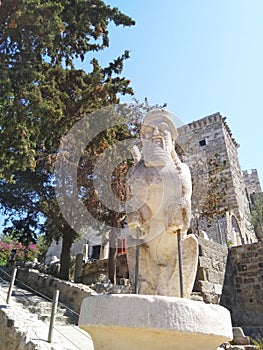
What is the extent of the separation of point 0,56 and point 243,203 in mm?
20751

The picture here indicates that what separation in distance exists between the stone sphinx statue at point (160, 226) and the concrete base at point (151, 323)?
2.57ft

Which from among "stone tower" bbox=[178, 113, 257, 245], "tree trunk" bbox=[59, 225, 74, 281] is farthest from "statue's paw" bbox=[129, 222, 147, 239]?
"stone tower" bbox=[178, 113, 257, 245]

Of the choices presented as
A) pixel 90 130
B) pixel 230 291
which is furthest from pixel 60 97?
pixel 230 291

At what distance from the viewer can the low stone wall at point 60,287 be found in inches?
319

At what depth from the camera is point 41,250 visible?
85.5 feet

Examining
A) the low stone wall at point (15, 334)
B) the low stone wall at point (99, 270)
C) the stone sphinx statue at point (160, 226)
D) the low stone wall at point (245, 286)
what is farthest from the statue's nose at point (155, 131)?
the low stone wall at point (99, 270)

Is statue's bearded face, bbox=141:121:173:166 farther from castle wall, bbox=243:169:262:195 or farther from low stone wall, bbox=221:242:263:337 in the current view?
castle wall, bbox=243:169:262:195

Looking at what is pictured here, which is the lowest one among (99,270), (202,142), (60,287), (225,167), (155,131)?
(60,287)

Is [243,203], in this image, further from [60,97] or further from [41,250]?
[60,97]

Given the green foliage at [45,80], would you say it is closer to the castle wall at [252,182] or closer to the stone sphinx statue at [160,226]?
the stone sphinx statue at [160,226]

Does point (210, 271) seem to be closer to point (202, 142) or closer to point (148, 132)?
point (148, 132)

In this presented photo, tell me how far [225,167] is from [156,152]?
2033cm

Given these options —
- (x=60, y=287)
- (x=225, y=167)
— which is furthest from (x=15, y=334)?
(x=225, y=167)

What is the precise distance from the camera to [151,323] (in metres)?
1.83
